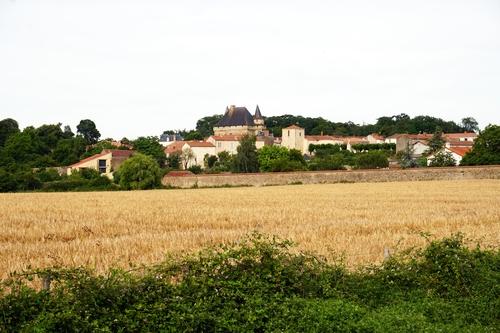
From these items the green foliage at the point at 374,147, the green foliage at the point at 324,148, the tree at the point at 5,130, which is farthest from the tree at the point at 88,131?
the green foliage at the point at 374,147

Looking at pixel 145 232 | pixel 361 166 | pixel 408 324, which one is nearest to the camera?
pixel 408 324

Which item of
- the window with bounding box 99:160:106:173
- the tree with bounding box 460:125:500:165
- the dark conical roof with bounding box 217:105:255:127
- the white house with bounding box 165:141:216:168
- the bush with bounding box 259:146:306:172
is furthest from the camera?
the dark conical roof with bounding box 217:105:255:127

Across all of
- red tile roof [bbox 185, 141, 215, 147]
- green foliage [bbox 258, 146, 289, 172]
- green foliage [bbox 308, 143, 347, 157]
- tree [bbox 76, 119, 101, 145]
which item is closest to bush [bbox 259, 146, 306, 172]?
green foliage [bbox 258, 146, 289, 172]

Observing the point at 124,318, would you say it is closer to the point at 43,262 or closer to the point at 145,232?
the point at 43,262

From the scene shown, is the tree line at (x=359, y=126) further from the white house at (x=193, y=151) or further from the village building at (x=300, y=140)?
the white house at (x=193, y=151)

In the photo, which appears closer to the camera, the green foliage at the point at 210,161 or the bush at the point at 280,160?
the bush at the point at 280,160

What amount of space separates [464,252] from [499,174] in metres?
48.5

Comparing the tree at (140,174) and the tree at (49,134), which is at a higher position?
the tree at (49,134)

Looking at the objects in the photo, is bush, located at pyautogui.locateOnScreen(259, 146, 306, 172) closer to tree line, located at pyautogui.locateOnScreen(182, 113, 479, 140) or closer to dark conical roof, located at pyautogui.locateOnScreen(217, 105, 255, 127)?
dark conical roof, located at pyautogui.locateOnScreen(217, 105, 255, 127)

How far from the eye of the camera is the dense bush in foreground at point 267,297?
642 cm

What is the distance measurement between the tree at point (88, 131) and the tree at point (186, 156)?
3026 centimetres

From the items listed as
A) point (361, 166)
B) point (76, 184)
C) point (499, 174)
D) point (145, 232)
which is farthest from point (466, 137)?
→ point (145, 232)

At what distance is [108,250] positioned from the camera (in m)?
11.8

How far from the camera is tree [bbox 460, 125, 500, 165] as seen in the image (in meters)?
65.2
